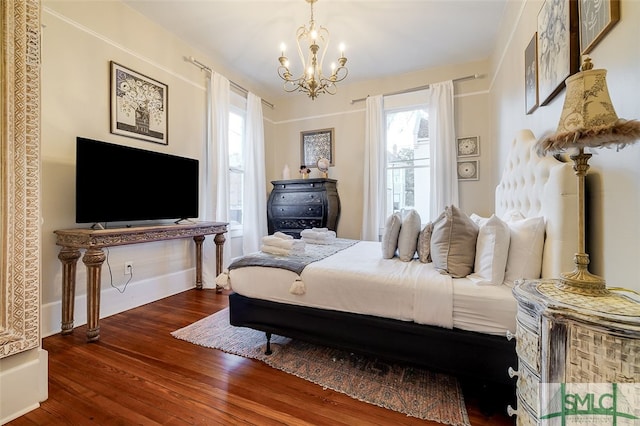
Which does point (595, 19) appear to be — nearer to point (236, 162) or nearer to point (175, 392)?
point (175, 392)

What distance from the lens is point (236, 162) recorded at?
168 inches

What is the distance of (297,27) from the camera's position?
309cm

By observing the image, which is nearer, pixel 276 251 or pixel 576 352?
pixel 576 352

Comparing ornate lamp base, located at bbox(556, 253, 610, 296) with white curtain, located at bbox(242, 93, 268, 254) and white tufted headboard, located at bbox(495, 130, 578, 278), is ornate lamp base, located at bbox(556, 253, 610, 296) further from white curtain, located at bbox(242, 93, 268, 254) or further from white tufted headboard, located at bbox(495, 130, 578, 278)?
white curtain, located at bbox(242, 93, 268, 254)

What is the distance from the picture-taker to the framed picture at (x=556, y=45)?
1.39 meters

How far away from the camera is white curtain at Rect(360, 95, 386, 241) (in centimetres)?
427

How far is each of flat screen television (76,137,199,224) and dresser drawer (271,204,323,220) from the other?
1.45 meters

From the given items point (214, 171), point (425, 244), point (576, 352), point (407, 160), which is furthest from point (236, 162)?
point (576, 352)

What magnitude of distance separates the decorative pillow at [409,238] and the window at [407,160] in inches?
87.3

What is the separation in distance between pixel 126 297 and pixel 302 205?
98.4 inches

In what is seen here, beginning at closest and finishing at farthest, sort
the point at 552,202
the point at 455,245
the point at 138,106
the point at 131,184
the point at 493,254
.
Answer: the point at 552,202 < the point at 493,254 < the point at 455,245 < the point at 131,184 < the point at 138,106

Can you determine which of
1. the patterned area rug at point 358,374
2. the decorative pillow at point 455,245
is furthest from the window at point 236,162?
Result: the decorative pillow at point 455,245

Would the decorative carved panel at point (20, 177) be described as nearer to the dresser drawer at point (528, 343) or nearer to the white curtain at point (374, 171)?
the dresser drawer at point (528, 343)

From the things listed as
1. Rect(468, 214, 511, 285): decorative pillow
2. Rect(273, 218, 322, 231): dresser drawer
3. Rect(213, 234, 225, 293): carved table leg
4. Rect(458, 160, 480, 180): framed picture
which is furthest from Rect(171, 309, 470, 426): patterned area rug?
Rect(458, 160, 480, 180): framed picture
